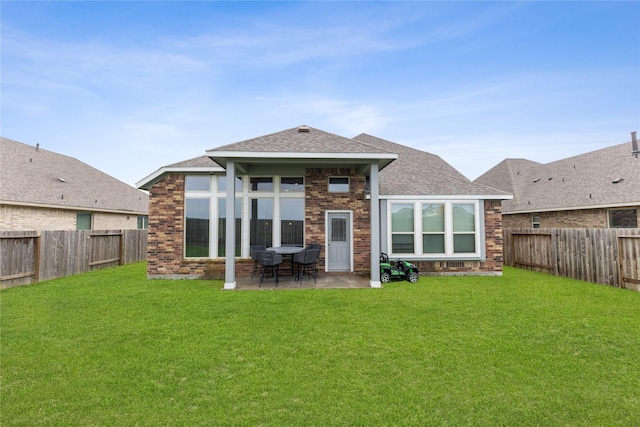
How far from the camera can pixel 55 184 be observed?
15.2 meters

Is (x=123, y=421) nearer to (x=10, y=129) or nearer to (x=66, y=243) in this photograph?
(x=66, y=243)

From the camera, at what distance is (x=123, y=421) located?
8.55 ft

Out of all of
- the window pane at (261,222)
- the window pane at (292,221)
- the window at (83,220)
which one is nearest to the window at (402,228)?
the window pane at (292,221)

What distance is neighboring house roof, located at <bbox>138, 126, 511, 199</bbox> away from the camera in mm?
8227

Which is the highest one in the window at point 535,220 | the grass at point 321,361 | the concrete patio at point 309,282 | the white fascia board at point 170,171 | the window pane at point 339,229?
the white fascia board at point 170,171

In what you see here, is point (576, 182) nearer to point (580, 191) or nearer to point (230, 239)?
point (580, 191)

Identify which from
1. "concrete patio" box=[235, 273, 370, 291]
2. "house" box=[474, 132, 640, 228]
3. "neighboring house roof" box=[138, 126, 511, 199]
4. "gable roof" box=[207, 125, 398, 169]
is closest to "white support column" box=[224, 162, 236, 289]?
"concrete patio" box=[235, 273, 370, 291]

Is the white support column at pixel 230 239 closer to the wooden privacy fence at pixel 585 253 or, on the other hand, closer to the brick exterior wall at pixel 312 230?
the brick exterior wall at pixel 312 230

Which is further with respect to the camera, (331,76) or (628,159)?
(331,76)

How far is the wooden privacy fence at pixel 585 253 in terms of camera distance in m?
8.01

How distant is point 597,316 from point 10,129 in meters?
24.9

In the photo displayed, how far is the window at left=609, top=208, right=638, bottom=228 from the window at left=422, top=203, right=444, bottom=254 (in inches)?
352

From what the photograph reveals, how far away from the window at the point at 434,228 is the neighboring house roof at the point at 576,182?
7.63 metres

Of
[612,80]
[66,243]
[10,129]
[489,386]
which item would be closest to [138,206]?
[10,129]
